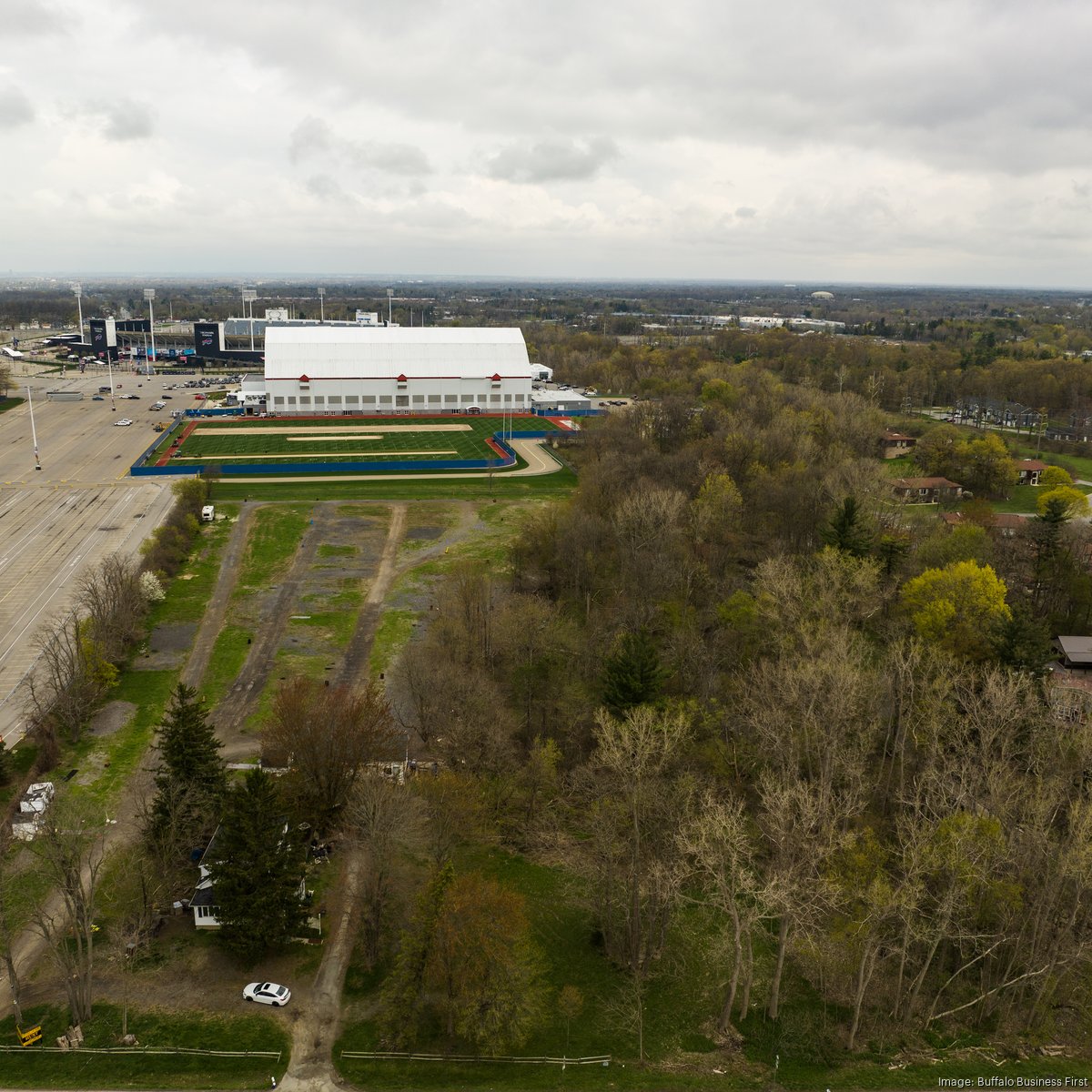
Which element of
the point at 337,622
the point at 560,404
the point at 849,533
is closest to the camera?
the point at 849,533

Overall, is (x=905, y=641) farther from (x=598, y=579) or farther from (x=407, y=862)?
(x=407, y=862)

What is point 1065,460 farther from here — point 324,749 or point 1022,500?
point 324,749

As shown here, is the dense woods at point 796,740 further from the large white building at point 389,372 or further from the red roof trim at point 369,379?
the red roof trim at point 369,379

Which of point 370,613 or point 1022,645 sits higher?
point 1022,645

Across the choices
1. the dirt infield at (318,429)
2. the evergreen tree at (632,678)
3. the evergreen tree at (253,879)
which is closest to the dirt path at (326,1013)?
the evergreen tree at (253,879)

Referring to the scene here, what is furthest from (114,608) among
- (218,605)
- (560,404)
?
(560,404)
